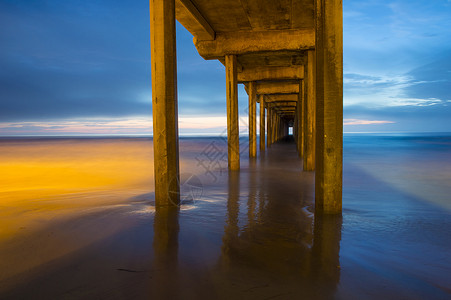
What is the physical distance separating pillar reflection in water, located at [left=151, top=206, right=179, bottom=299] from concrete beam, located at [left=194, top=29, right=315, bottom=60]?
7.27m

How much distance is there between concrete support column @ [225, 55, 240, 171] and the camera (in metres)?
10.6

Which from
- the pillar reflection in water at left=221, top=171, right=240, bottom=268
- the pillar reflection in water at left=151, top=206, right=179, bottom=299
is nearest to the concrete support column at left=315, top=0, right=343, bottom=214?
the pillar reflection in water at left=221, top=171, right=240, bottom=268

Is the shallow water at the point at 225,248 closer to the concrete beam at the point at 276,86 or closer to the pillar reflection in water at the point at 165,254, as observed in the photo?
the pillar reflection in water at the point at 165,254

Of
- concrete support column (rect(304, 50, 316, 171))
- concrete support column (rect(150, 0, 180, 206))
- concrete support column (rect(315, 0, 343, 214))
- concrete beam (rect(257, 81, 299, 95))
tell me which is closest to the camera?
concrete support column (rect(315, 0, 343, 214))

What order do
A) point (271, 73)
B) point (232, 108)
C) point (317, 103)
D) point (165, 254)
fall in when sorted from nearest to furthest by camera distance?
point (165, 254) < point (317, 103) < point (232, 108) < point (271, 73)

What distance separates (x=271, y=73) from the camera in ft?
49.1

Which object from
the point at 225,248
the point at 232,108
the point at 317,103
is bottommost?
the point at 225,248

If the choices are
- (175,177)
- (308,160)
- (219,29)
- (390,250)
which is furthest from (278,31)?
(390,250)

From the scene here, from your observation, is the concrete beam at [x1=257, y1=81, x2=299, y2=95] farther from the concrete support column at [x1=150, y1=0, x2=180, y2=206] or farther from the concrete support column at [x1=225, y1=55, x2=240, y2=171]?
the concrete support column at [x1=150, y1=0, x2=180, y2=206]

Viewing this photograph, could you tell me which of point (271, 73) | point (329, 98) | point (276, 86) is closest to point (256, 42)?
point (271, 73)

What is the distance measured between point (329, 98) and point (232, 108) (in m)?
6.45

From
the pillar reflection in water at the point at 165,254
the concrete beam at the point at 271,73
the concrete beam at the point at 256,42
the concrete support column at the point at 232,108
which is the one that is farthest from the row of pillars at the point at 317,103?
the concrete beam at the point at 271,73

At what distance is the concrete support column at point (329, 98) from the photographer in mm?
4473

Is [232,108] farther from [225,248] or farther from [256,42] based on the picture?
[225,248]
